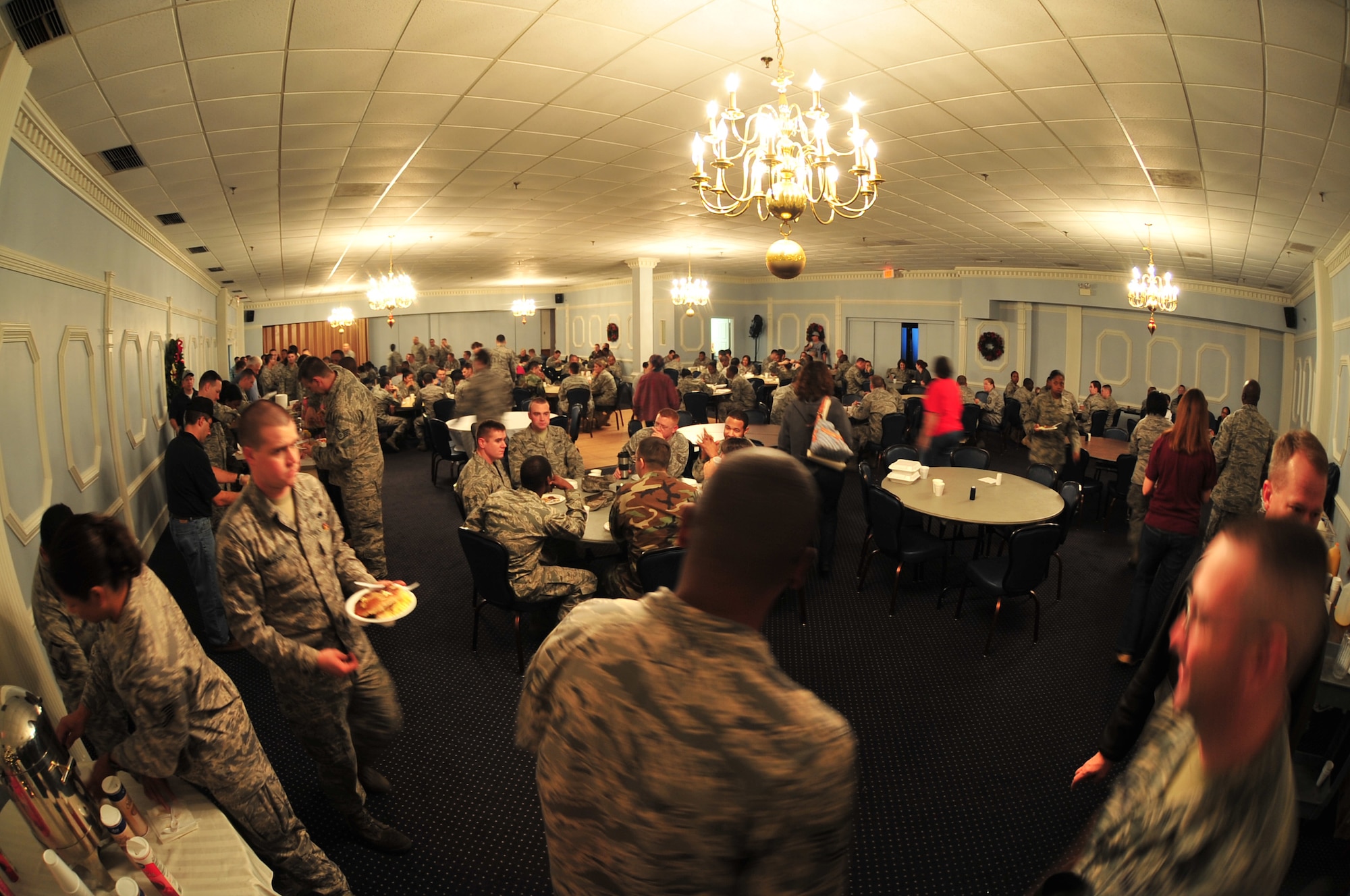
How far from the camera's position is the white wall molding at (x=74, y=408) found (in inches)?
151

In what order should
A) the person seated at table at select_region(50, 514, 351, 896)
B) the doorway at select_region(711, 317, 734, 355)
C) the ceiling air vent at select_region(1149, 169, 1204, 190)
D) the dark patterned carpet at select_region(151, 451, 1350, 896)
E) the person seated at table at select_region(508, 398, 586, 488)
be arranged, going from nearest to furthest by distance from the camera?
the person seated at table at select_region(50, 514, 351, 896), the dark patterned carpet at select_region(151, 451, 1350, 896), the ceiling air vent at select_region(1149, 169, 1204, 190), the person seated at table at select_region(508, 398, 586, 488), the doorway at select_region(711, 317, 734, 355)

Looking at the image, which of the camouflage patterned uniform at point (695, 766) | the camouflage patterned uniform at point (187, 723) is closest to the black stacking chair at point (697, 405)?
the camouflage patterned uniform at point (187, 723)

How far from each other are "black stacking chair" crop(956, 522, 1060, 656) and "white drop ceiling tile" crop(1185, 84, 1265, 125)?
2403 millimetres

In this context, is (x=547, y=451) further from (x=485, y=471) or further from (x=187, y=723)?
(x=187, y=723)

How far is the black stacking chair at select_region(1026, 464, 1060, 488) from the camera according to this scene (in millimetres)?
5590

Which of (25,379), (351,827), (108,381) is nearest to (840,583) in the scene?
(351,827)

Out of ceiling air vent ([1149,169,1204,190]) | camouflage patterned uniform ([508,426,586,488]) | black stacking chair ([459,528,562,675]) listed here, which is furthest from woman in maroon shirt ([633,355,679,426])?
ceiling air vent ([1149,169,1204,190])

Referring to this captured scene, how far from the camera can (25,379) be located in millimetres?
3277

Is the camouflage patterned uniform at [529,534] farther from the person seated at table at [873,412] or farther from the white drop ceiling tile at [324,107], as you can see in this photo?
the person seated at table at [873,412]

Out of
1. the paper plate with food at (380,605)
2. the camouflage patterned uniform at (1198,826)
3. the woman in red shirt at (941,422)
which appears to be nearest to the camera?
the camouflage patterned uniform at (1198,826)

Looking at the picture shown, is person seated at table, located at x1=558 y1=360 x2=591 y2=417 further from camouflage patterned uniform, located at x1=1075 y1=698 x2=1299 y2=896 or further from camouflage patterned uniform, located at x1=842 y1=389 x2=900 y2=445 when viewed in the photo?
camouflage patterned uniform, located at x1=1075 y1=698 x2=1299 y2=896

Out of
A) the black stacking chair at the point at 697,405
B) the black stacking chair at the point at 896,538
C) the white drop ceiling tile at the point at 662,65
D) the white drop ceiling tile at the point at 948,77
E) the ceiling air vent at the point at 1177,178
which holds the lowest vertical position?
the black stacking chair at the point at 896,538

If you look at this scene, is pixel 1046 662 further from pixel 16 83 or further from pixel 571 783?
pixel 16 83

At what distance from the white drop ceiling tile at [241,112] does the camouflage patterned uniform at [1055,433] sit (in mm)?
7465
